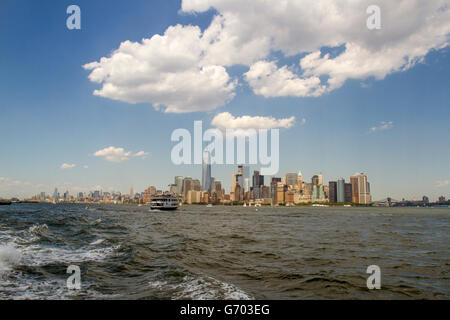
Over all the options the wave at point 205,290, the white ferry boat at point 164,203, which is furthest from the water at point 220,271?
the white ferry boat at point 164,203

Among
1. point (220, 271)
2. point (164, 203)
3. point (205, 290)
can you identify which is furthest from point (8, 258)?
point (164, 203)

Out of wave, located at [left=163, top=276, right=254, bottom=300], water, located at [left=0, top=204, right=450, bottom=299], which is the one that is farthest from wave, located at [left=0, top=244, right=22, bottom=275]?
wave, located at [left=163, top=276, right=254, bottom=300]

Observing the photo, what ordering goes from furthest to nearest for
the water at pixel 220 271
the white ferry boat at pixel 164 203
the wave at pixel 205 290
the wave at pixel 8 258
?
the white ferry boat at pixel 164 203 → the wave at pixel 8 258 → the water at pixel 220 271 → the wave at pixel 205 290

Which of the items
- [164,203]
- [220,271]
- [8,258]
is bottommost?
[164,203]

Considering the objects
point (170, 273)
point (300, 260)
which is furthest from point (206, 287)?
point (300, 260)

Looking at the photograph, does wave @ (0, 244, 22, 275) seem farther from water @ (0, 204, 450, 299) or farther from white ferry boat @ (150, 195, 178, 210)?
white ferry boat @ (150, 195, 178, 210)

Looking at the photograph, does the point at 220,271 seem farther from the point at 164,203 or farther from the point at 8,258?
the point at 164,203

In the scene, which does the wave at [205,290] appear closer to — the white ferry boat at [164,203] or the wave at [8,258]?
the wave at [8,258]
